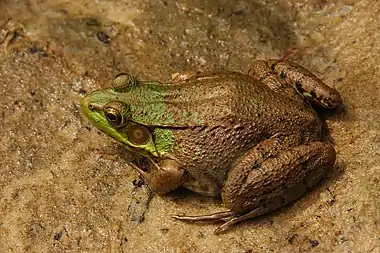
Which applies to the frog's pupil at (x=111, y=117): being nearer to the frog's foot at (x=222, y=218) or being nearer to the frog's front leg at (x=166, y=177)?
the frog's front leg at (x=166, y=177)

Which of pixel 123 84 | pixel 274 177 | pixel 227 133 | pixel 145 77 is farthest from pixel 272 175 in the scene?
pixel 145 77

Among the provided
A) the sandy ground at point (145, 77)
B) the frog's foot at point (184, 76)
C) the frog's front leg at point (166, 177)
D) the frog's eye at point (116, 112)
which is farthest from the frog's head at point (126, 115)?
the frog's foot at point (184, 76)

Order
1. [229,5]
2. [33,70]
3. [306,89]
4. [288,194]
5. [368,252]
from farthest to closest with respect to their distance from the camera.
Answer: [229,5]
[33,70]
[306,89]
[288,194]
[368,252]

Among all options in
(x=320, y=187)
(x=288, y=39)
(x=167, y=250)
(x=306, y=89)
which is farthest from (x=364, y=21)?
(x=167, y=250)

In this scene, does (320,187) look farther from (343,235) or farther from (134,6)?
(134,6)

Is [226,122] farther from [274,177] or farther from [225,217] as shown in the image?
[225,217]

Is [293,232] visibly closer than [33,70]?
Yes

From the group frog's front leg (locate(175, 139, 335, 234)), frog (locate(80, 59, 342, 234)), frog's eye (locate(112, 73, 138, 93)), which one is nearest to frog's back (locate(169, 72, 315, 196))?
frog (locate(80, 59, 342, 234))

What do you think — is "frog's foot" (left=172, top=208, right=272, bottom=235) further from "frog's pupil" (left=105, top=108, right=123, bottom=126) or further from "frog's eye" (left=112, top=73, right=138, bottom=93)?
"frog's eye" (left=112, top=73, right=138, bottom=93)
